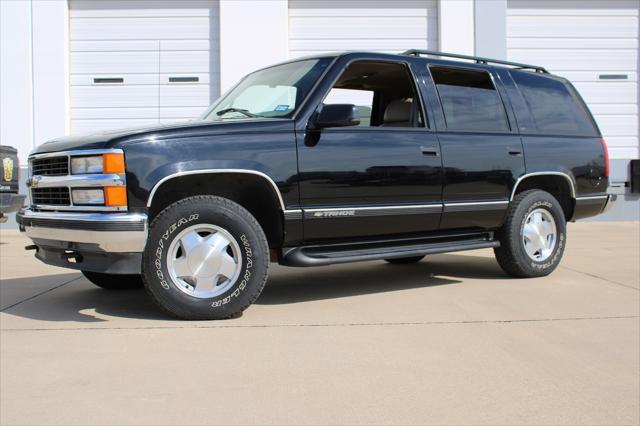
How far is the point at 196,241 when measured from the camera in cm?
431

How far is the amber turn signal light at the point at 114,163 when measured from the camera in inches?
160

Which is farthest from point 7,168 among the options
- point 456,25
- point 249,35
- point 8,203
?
Answer: point 456,25

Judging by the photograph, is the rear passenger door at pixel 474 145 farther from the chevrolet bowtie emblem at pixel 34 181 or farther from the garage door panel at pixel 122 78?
the garage door panel at pixel 122 78

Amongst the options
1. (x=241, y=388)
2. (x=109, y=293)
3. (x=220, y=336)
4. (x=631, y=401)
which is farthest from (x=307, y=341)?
(x=109, y=293)

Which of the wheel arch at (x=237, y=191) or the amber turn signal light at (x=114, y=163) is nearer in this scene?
the amber turn signal light at (x=114, y=163)

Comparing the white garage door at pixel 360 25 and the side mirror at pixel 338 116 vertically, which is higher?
the white garage door at pixel 360 25

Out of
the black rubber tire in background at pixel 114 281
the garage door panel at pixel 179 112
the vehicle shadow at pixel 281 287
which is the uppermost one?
the garage door panel at pixel 179 112

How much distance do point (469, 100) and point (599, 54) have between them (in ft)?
29.7

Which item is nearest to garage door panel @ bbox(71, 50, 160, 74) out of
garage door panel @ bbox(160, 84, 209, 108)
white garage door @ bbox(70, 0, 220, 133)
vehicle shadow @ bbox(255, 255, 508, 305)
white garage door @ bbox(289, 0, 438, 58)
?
white garage door @ bbox(70, 0, 220, 133)

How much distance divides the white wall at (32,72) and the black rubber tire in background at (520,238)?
30.2 ft

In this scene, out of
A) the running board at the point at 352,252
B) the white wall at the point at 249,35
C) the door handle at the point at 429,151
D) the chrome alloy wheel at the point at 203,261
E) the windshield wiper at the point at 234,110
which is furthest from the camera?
the white wall at the point at 249,35

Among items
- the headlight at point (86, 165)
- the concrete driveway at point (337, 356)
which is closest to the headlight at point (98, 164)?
the headlight at point (86, 165)

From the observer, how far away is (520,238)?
598cm

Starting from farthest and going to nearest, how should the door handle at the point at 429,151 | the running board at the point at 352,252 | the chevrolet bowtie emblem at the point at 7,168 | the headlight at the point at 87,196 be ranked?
the chevrolet bowtie emblem at the point at 7,168 < the door handle at the point at 429,151 < the running board at the point at 352,252 < the headlight at the point at 87,196
